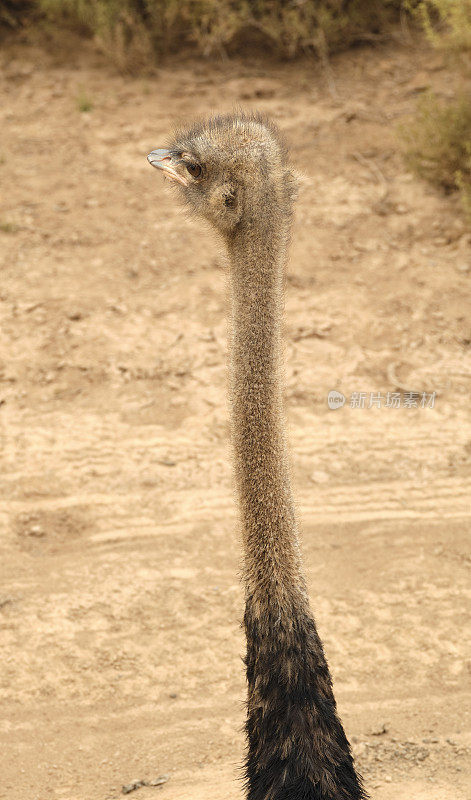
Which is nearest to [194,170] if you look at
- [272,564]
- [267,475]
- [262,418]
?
[262,418]

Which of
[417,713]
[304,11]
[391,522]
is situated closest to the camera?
[417,713]

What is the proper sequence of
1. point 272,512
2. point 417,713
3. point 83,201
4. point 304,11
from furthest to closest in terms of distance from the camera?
point 304,11, point 83,201, point 417,713, point 272,512

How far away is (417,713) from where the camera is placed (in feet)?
13.2

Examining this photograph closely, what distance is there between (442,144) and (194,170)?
5.38 metres

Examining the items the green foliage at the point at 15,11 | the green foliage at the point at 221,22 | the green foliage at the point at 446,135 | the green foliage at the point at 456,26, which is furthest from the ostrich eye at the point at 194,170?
the green foliage at the point at 15,11

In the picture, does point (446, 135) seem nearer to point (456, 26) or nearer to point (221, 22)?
point (456, 26)

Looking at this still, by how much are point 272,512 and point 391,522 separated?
7.83ft

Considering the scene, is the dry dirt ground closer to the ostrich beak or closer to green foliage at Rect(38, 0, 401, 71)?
green foliage at Rect(38, 0, 401, 71)

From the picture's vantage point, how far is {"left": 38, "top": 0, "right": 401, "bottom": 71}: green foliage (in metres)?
9.59

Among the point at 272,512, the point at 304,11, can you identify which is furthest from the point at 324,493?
the point at 304,11

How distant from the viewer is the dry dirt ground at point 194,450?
400cm

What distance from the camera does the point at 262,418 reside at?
9.17 ft

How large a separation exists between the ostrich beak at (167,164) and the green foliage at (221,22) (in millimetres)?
7200

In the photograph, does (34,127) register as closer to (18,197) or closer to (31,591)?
(18,197)
